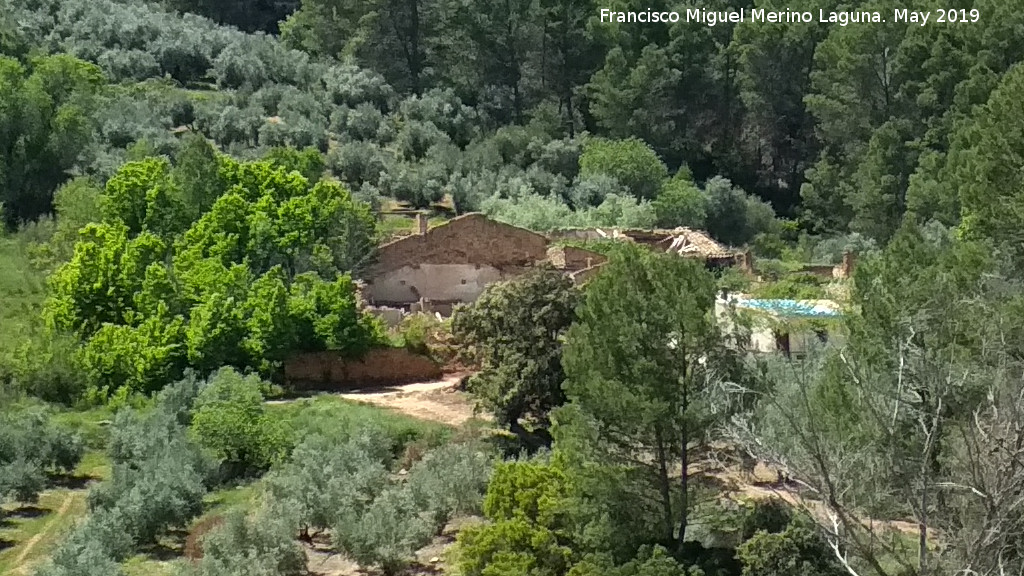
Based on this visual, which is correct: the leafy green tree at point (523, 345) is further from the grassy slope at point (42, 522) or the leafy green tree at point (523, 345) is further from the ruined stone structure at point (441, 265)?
the ruined stone structure at point (441, 265)

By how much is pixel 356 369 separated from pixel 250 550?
11.7 m

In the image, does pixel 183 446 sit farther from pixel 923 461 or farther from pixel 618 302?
pixel 923 461

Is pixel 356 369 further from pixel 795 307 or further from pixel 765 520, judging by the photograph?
pixel 765 520

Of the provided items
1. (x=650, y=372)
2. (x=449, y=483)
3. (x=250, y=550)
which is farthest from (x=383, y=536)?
(x=650, y=372)

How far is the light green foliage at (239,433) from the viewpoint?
23047mm

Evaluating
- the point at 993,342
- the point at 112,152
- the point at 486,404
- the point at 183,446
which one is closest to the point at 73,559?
the point at 183,446

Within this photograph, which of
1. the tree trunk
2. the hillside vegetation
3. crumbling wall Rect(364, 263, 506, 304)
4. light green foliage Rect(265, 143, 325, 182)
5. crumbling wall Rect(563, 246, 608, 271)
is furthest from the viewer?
light green foliage Rect(265, 143, 325, 182)

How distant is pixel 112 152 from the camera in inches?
1529

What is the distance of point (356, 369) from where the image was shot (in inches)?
1141

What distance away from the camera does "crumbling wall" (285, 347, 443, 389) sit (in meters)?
28.9

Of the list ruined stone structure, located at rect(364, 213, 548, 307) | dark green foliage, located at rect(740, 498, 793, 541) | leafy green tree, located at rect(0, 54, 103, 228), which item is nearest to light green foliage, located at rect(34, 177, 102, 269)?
leafy green tree, located at rect(0, 54, 103, 228)

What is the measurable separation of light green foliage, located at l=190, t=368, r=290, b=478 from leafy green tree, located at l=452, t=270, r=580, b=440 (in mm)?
3358

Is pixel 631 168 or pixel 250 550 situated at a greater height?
pixel 631 168

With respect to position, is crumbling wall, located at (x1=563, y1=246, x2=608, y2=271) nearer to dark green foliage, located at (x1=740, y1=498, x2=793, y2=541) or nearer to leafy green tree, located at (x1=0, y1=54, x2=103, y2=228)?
leafy green tree, located at (x1=0, y1=54, x2=103, y2=228)
